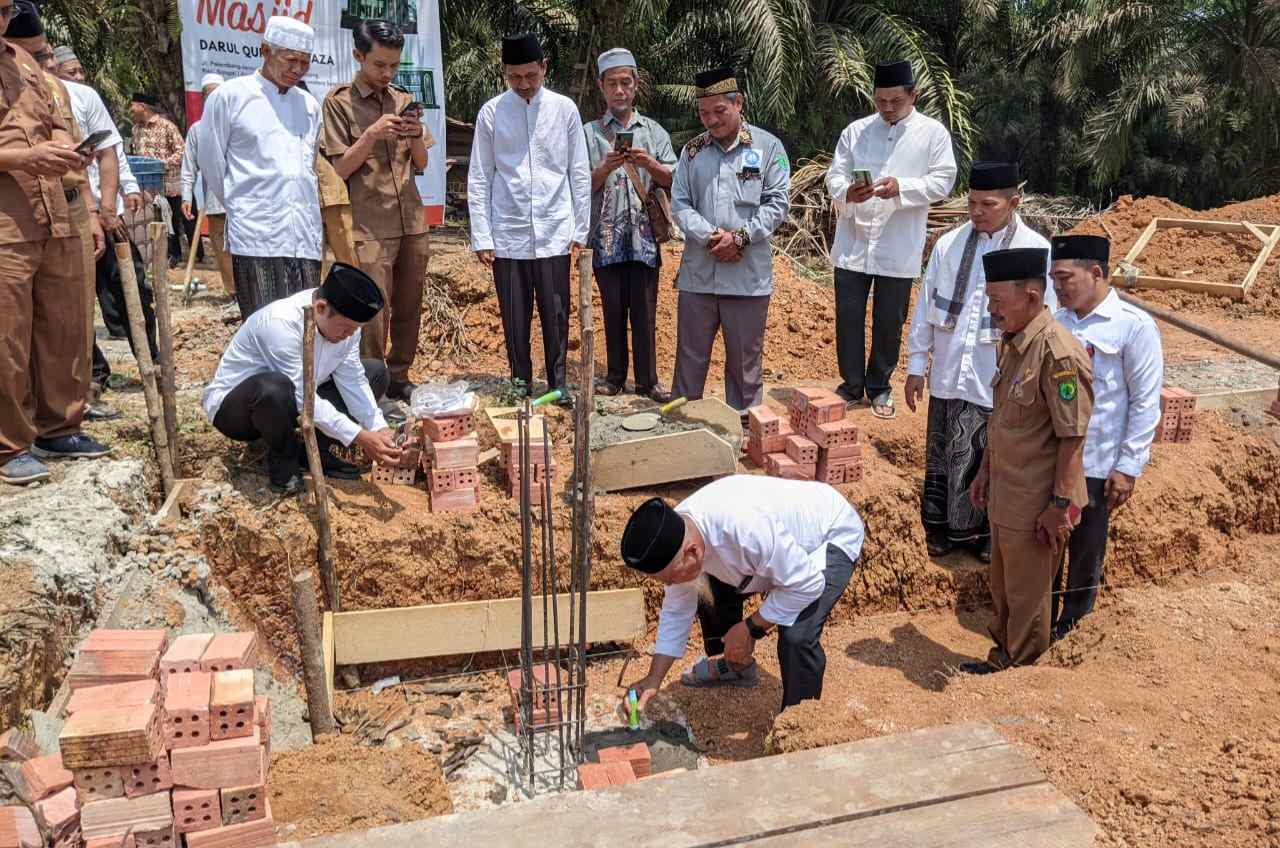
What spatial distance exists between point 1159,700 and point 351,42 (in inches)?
317

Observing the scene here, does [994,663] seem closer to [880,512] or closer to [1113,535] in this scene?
[880,512]

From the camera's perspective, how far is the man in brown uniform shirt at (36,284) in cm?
425

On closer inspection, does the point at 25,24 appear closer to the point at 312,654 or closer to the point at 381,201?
the point at 381,201

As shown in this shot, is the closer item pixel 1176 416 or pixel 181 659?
pixel 181 659

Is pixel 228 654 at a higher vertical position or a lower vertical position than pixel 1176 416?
lower

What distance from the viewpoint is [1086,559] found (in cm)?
458

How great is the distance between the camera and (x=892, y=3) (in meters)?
16.6

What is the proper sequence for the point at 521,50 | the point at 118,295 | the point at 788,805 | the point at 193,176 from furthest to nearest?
1. the point at 193,176
2. the point at 118,295
3. the point at 521,50
4. the point at 788,805

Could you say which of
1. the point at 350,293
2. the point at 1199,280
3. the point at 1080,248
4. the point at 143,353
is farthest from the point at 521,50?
the point at 1199,280

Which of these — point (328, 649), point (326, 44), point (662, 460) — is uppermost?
point (326, 44)

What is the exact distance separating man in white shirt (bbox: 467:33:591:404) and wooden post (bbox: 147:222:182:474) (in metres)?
1.70

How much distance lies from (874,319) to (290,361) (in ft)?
11.5

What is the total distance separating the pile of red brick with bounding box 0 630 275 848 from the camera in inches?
116

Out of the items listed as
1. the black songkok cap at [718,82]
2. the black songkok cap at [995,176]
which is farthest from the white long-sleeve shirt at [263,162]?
the black songkok cap at [995,176]
